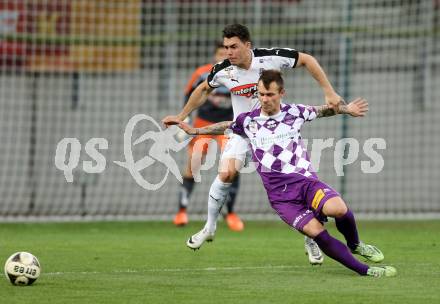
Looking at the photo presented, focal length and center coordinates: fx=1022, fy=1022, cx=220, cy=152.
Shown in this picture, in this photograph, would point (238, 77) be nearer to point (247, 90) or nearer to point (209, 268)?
point (247, 90)

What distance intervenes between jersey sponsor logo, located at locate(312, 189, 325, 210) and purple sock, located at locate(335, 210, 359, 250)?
233 millimetres

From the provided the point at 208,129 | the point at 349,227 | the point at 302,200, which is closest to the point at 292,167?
the point at 302,200

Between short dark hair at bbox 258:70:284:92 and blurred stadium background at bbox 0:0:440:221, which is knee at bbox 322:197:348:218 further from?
blurred stadium background at bbox 0:0:440:221

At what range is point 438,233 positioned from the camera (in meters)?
13.1

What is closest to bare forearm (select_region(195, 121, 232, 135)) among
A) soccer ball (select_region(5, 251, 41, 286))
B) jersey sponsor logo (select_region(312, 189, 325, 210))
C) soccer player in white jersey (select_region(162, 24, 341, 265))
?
soccer player in white jersey (select_region(162, 24, 341, 265))

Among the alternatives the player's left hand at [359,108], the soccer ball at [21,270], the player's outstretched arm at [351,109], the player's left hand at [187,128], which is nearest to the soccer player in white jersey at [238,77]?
the player's left hand at [187,128]

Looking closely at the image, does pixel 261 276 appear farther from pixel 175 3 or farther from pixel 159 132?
pixel 175 3

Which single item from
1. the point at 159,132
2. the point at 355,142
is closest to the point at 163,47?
the point at 159,132

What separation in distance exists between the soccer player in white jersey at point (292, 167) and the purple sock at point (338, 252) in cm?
3

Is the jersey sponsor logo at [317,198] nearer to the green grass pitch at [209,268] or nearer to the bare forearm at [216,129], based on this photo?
the green grass pitch at [209,268]

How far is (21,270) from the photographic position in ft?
26.5

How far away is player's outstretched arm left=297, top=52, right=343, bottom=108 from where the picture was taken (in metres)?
9.27

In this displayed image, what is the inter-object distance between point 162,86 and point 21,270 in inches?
400

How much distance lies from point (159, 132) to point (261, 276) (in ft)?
26.4
